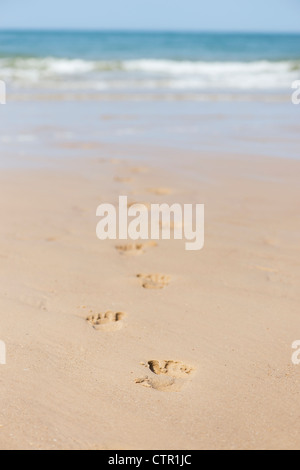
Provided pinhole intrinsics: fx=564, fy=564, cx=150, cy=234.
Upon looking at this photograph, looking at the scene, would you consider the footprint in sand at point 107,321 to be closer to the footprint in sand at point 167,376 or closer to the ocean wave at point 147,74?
the footprint in sand at point 167,376

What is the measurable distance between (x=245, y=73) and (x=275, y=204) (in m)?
16.2

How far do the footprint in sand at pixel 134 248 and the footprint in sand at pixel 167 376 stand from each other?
1294 millimetres

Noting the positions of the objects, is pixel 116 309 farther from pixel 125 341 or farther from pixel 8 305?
pixel 8 305

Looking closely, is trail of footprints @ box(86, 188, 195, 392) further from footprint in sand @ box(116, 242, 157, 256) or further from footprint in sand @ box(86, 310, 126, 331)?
footprint in sand @ box(116, 242, 157, 256)

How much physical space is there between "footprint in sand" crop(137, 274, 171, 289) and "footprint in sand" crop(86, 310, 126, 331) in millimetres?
384

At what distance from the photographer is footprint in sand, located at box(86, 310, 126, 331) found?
8.82 feet

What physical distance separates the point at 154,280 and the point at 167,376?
0.99m

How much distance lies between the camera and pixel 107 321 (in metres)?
2.76

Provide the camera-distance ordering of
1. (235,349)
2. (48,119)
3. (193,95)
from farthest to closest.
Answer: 1. (193,95)
2. (48,119)
3. (235,349)

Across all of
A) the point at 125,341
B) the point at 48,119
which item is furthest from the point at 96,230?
the point at 48,119

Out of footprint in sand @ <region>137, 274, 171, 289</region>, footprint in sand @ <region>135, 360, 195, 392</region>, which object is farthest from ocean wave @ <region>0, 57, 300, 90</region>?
footprint in sand @ <region>135, 360, 195, 392</region>

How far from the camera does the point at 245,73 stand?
19719 millimetres

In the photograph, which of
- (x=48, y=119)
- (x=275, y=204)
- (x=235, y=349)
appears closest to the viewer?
(x=235, y=349)

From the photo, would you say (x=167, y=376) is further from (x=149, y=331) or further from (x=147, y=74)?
(x=147, y=74)
